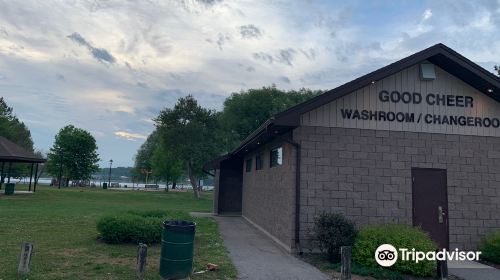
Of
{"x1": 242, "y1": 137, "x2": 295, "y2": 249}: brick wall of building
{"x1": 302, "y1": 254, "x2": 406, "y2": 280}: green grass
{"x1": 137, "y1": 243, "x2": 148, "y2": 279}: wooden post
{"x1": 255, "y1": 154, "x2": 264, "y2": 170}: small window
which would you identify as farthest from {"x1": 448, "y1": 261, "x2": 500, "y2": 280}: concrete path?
{"x1": 255, "y1": 154, "x2": 264, "y2": 170}: small window

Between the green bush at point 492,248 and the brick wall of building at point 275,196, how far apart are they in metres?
5.40

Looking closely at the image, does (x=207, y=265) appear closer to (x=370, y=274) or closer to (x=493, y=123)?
(x=370, y=274)

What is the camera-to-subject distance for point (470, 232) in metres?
11.3

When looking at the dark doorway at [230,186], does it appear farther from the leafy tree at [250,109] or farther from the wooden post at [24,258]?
the leafy tree at [250,109]

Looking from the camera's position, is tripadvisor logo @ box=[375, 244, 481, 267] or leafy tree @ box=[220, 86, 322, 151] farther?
leafy tree @ box=[220, 86, 322, 151]

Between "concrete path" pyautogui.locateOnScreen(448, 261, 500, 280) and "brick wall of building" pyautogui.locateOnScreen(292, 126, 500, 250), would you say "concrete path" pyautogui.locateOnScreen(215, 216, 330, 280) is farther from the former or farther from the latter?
"concrete path" pyautogui.locateOnScreen(448, 261, 500, 280)

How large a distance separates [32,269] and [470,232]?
11674mm

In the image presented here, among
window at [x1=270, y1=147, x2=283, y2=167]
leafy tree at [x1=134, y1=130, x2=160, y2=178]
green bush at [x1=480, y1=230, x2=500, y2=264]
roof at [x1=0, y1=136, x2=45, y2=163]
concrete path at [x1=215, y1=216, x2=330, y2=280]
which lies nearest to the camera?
concrete path at [x1=215, y1=216, x2=330, y2=280]

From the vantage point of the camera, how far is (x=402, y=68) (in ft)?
36.0

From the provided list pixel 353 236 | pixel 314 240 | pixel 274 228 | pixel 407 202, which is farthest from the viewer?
pixel 274 228

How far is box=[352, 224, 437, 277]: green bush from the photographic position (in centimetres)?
841

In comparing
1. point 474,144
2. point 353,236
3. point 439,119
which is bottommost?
point 353,236

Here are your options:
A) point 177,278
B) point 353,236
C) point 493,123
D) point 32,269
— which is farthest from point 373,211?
point 32,269

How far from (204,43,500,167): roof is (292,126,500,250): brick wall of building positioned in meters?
0.83
